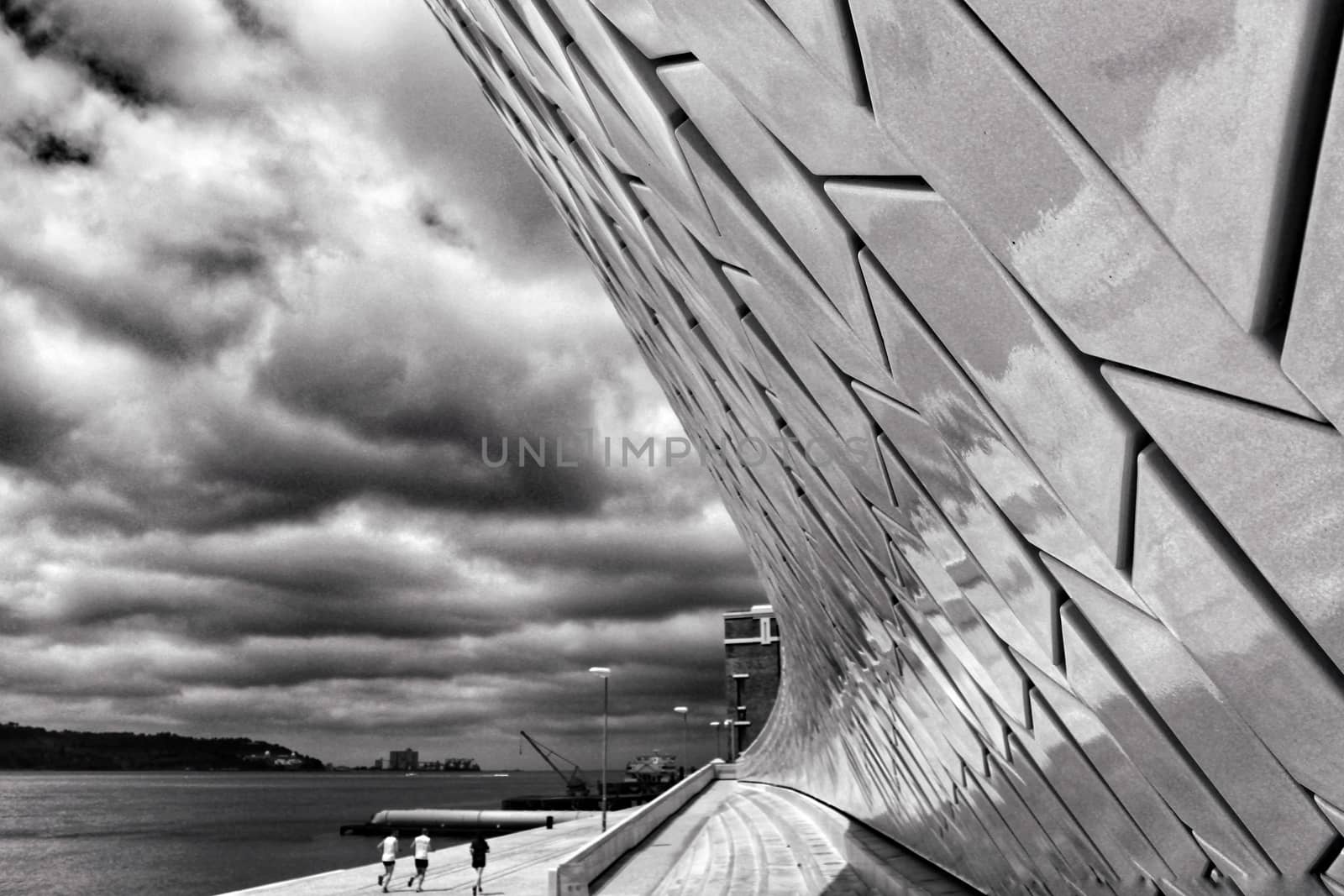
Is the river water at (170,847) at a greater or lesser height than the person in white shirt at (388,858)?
lesser

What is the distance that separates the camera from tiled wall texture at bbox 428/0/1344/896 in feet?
9.03

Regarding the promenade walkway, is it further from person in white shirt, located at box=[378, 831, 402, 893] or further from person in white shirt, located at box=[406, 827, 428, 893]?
person in white shirt, located at box=[406, 827, 428, 893]

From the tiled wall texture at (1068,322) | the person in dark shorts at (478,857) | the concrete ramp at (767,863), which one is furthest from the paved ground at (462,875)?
the tiled wall texture at (1068,322)

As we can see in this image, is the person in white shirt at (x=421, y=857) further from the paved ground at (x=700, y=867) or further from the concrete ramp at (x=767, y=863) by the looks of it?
the concrete ramp at (x=767, y=863)

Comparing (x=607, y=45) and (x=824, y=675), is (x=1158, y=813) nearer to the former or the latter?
(x=607, y=45)

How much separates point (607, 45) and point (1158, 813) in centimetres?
599

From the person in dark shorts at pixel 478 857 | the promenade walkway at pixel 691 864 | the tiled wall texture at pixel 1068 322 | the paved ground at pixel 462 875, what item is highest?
the tiled wall texture at pixel 1068 322

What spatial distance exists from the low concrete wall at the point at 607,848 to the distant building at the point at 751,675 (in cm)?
3717

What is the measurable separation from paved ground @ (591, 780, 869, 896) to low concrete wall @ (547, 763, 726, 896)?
0.78ft

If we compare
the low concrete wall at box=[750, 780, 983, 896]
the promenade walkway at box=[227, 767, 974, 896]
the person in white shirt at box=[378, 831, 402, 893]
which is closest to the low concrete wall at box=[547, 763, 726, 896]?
the promenade walkway at box=[227, 767, 974, 896]

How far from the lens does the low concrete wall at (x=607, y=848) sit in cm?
1349

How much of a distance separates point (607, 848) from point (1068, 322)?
635 inches

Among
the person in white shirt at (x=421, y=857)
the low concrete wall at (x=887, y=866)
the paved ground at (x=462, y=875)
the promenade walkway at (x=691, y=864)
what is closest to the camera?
the low concrete wall at (x=887, y=866)

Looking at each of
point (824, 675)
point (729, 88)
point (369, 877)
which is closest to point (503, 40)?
point (729, 88)
